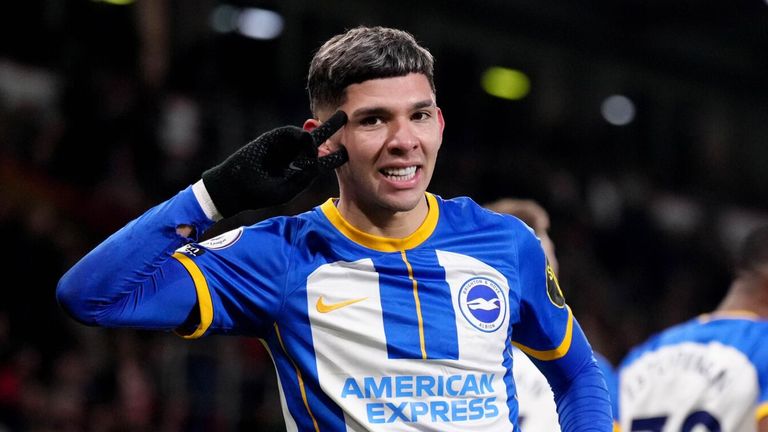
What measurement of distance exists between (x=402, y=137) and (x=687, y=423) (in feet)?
8.14

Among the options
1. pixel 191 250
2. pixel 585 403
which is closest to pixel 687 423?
pixel 585 403

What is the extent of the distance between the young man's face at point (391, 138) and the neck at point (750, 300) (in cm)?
241

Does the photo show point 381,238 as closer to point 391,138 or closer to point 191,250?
point 391,138

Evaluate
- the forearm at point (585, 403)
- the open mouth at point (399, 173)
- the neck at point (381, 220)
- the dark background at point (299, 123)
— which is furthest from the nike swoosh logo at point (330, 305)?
the dark background at point (299, 123)

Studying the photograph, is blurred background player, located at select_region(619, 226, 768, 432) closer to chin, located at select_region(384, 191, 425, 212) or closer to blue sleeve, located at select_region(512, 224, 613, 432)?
blue sleeve, located at select_region(512, 224, 613, 432)

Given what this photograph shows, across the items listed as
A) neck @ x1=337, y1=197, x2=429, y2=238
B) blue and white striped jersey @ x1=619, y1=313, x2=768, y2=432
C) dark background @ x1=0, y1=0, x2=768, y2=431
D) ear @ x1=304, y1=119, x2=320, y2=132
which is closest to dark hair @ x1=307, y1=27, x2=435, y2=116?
ear @ x1=304, y1=119, x2=320, y2=132

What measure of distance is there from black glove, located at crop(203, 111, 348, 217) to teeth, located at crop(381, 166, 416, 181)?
0.66 feet

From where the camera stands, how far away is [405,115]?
9.11 ft

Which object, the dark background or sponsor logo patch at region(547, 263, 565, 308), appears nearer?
sponsor logo patch at region(547, 263, 565, 308)

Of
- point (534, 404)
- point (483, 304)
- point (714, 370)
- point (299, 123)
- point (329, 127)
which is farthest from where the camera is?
point (299, 123)

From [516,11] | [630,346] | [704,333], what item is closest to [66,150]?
[704,333]

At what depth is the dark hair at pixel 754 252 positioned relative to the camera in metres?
4.69

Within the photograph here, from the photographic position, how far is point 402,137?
2.74 metres

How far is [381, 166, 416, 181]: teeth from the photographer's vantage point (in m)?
2.78
